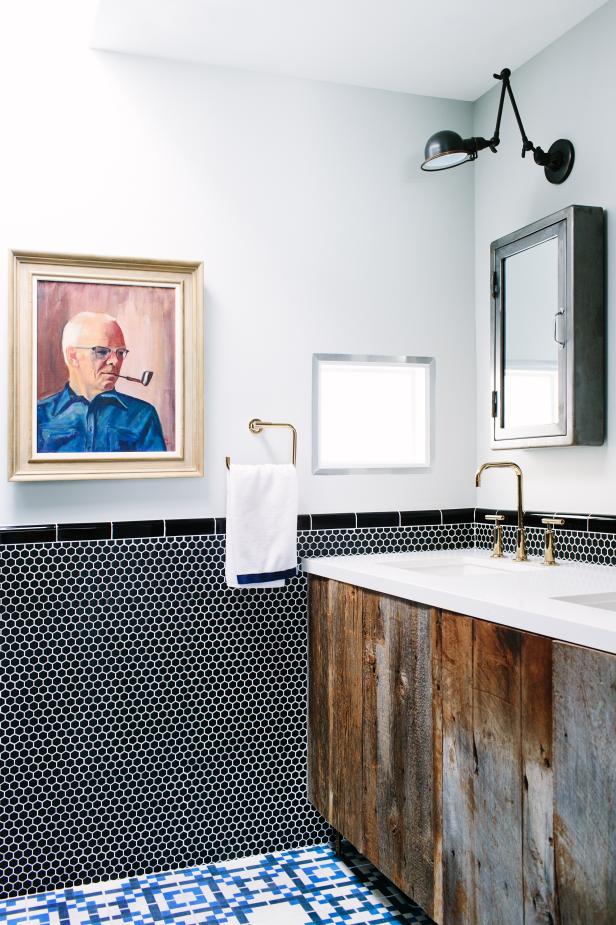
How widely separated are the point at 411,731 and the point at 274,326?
4.29 ft

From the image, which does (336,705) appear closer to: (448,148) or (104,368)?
(104,368)

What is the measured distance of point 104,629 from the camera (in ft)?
7.70

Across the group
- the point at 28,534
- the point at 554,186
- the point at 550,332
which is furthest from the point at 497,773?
the point at 554,186

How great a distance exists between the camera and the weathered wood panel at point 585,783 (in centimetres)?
126

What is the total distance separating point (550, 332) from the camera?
229cm

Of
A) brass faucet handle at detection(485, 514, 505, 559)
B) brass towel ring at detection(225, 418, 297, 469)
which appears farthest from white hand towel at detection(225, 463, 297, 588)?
brass faucet handle at detection(485, 514, 505, 559)

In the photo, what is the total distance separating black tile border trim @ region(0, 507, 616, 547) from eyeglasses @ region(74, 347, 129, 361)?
0.49m

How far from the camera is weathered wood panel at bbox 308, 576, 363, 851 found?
2195 millimetres

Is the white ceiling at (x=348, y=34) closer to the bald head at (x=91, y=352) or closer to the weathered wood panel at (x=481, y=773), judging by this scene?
the bald head at (x=91, y=352)

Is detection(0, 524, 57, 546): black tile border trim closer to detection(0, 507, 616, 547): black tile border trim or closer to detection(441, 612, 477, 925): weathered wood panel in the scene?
detection(0, 507, 616, 547): black tile border trim

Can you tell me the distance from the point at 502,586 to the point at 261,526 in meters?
0.82

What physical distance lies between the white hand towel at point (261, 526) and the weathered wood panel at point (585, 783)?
1122mm

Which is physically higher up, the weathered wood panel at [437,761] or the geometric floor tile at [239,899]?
the weathered wood panel at [437,761]

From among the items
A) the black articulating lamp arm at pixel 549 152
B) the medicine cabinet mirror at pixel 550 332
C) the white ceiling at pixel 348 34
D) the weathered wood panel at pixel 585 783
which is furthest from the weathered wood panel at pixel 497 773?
the white ceiling at pixel 348 34
